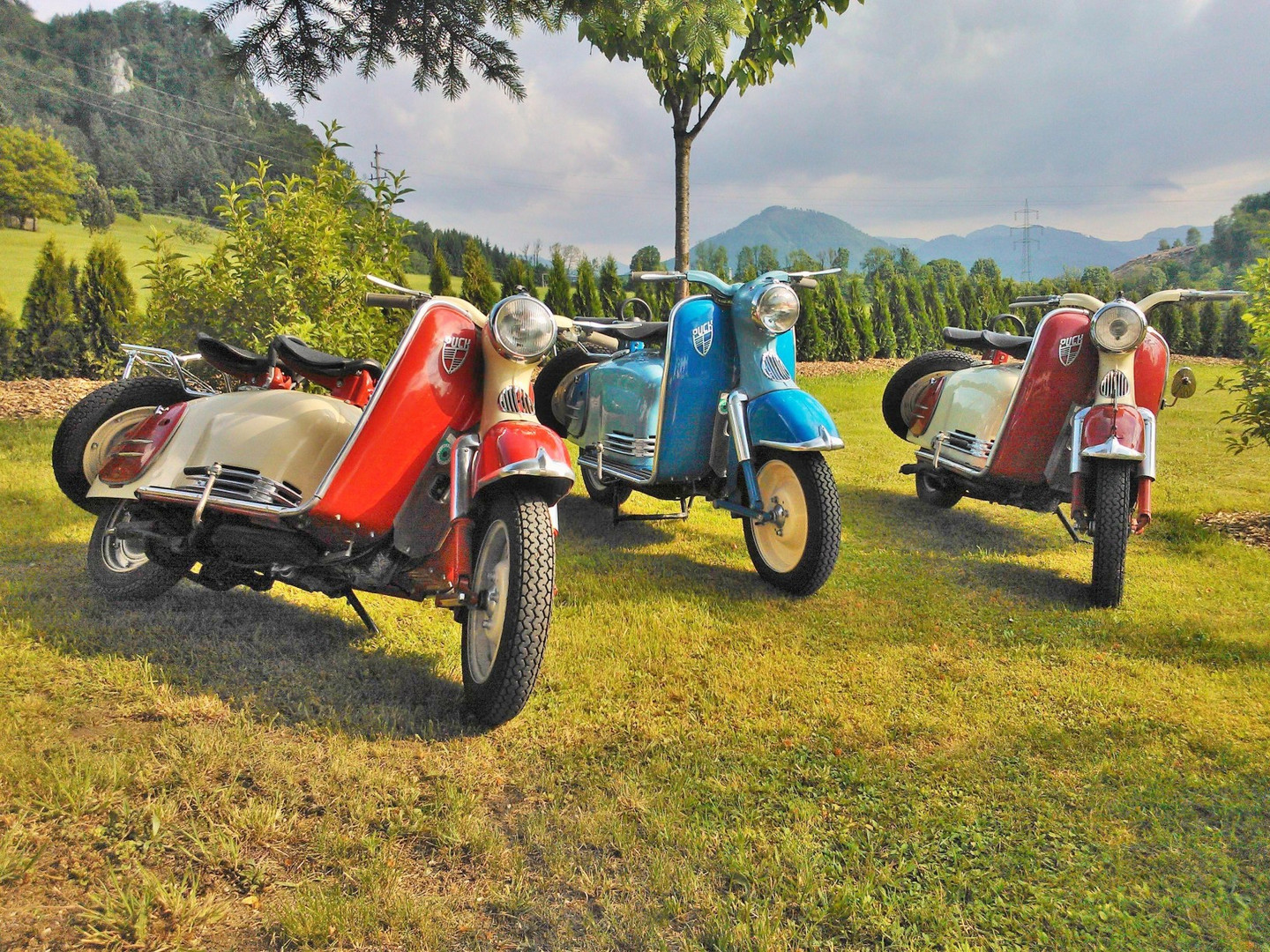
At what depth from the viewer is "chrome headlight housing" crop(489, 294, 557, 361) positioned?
2570 millimetres

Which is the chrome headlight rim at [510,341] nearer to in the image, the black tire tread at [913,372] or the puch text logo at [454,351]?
the puch text logo at [454,351]

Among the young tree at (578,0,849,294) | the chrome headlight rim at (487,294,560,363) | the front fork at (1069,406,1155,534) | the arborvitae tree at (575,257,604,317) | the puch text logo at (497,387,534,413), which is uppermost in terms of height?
the young tree at (578,0,849,294)

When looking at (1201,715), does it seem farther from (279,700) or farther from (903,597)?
(279,700)

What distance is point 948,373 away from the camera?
5242mm

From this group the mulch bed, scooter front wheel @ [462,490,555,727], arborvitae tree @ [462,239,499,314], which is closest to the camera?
scooter front wheel @ [462,490,555,727]

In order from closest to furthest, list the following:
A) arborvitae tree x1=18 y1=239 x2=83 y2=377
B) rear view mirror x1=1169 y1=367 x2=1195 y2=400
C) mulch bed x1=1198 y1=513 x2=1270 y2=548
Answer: rear view mirror x1=1169 y1=367 x2=1195 y2=400, mulch bed x1=1198 y1=513 x2=1270 y2=548, arborvitae tree x1=18 y1=239 x2=83 y2=377

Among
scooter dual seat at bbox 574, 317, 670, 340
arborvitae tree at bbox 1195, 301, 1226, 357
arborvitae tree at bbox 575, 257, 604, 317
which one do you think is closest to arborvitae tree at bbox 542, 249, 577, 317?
arborvitae tree at bbox 575, 257, 604, 317

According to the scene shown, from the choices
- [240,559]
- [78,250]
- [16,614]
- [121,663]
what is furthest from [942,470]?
[78,250]

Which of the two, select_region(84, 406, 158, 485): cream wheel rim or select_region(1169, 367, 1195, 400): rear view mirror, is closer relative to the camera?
select_region(84, 406, 158, 485): cream wheel rim

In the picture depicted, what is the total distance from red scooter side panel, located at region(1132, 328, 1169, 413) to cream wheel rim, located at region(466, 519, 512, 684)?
337cm

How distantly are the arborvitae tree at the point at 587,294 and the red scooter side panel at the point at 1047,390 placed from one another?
10300 mm

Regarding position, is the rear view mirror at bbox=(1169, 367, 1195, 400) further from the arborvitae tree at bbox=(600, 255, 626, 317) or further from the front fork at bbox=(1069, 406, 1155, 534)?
the arborvitae tree at bbox=(600, 255, 626, 317)

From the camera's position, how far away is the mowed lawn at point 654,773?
1658 millimetres

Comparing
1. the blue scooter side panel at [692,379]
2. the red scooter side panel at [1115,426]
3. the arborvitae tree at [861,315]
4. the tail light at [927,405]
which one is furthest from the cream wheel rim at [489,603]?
the arborvitae tree at [861,315]
